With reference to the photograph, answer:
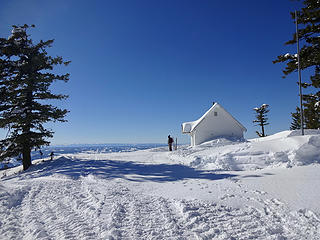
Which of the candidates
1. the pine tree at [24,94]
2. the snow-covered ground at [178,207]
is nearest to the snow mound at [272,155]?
the snow-covered ground at [178,207]

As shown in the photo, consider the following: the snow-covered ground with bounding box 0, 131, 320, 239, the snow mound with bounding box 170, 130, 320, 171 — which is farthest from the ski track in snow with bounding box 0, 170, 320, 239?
the snow mound with bounding box 170, 130, 320, 171

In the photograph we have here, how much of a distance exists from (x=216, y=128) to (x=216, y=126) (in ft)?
0.99

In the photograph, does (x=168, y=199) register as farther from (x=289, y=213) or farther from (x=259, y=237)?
(x=289, y=213)

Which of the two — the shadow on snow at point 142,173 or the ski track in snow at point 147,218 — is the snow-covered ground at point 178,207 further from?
the shadow on snow at point 142,173

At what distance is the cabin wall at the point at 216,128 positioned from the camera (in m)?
24.5

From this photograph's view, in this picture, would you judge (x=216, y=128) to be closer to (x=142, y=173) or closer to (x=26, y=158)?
(x=142, y=173)

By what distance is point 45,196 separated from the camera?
5570 mm

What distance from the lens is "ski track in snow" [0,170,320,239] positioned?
3105 mm

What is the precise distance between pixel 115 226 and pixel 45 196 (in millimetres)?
3716

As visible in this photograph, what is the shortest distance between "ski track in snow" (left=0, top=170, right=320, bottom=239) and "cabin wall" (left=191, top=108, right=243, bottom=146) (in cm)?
1949

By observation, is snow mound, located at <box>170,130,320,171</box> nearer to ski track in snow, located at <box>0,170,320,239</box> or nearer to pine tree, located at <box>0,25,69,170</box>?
ski track in snow, located at <box>0,170,320,239</box>

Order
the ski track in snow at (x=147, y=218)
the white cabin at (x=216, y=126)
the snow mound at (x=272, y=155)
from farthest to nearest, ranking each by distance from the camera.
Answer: the white cabin at (x=216, y=126) → the snow mound at (x=272, y=155) → the ski track in snow at (x=147, y=218)

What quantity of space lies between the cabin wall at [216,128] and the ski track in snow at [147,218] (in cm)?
1949

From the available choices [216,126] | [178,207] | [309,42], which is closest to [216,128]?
[216,126]
